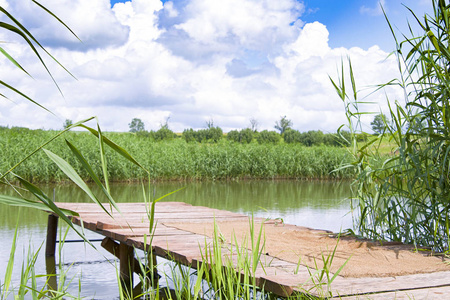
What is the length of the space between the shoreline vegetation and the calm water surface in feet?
2.02

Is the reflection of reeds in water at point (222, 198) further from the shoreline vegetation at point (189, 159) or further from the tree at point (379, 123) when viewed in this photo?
the tree at point (379, 123)

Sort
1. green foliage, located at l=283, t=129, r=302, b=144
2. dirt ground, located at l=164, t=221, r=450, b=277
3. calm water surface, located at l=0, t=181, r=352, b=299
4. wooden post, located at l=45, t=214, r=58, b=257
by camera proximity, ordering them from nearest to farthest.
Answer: dirt ground, located at l=164, t=221, r=450, b=277, calm water surface, located at l=0, t=181, r=352, b=299, wooden post, located at l=45, t=214, r=58, b=257, green foliage, located at l=283, t=129, r=302, b=144

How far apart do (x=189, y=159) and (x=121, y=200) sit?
5.41 meters

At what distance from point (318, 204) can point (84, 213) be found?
525 centimetres

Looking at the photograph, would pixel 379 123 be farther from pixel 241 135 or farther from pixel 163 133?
pixel 241 135

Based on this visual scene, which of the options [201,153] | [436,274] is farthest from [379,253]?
[201,153]

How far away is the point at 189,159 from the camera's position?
556 inches

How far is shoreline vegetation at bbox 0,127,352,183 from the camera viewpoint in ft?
41.3

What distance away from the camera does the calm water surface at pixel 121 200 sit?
421 centimetres

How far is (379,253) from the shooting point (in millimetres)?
2777

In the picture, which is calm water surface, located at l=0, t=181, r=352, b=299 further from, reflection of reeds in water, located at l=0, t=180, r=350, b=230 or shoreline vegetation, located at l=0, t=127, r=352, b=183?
shoreline vegetation, located at l=0, t=127, r=352, b=183

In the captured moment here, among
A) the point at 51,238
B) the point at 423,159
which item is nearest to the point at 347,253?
the point at 423,159

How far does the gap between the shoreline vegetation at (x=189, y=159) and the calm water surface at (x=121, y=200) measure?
61 cm

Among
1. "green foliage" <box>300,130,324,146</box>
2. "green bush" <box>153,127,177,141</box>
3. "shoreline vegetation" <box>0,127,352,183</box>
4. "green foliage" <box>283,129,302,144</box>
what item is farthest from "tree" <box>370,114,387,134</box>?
"green foliage" <box>283,129,302,144</box>
